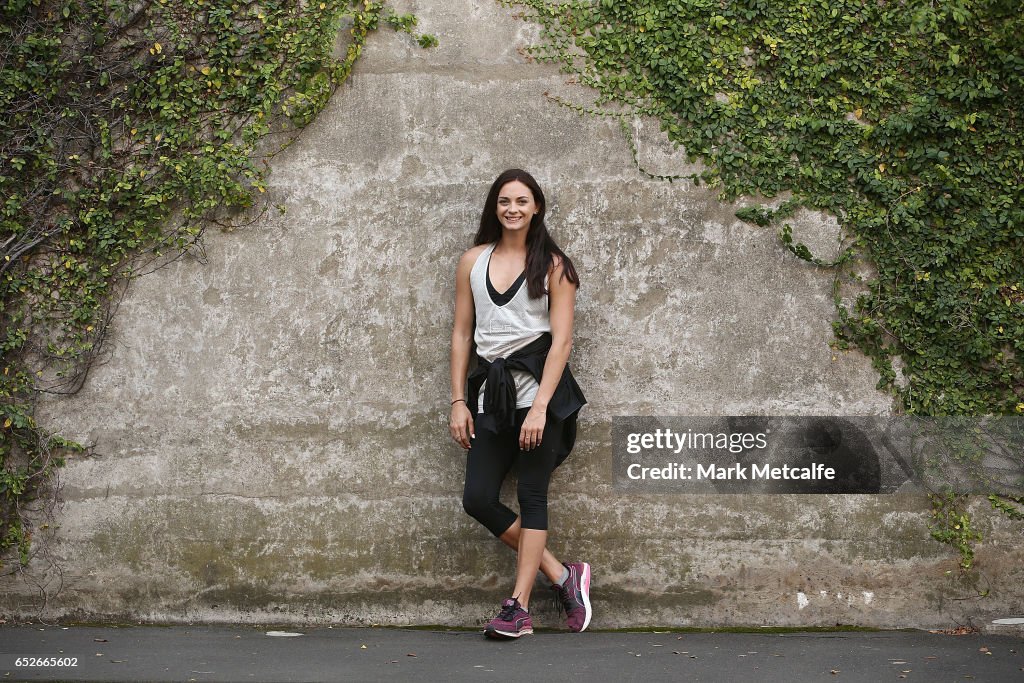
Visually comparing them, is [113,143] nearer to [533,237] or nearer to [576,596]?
[533,237]

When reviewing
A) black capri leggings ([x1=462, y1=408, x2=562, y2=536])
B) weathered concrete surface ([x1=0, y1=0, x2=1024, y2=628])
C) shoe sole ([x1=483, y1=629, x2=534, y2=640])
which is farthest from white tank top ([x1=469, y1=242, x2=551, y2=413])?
shoe sole ([x1=483, y1=629, x2=534, y2=640])

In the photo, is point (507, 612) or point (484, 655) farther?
point (507, 612)

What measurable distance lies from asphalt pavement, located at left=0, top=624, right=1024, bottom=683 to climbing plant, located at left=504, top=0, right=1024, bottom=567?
672mm

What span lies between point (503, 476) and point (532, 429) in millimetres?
313

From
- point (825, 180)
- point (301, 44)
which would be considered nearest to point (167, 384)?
point (301, 44)

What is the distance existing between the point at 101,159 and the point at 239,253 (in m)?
0.82

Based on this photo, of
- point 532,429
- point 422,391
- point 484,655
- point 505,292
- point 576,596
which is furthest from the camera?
point 422,391

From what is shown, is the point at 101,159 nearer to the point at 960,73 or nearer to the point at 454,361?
the point at 454,361

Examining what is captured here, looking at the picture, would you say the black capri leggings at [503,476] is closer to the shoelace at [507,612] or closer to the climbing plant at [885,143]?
the shoelace at [507,612]

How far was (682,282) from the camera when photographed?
4.28 metres

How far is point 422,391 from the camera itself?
4.34 m

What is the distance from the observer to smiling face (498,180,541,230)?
13.1ft

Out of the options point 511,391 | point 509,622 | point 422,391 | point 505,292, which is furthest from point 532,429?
point 509,622

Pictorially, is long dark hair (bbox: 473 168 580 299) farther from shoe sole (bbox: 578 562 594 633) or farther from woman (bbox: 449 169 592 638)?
shoe sole (bbox: 578 562 594 633)
